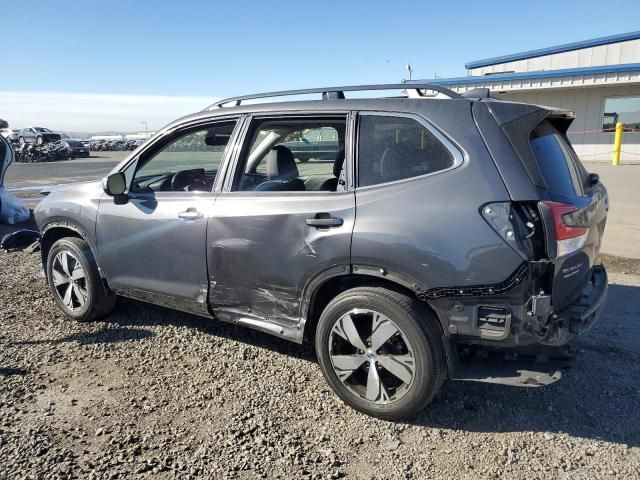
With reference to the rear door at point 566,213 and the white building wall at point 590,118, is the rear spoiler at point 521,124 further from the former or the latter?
the white building wall at point 590,118

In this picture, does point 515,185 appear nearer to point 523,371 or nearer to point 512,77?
point 523,371

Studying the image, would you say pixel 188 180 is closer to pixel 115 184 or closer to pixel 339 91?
pixel 115 184

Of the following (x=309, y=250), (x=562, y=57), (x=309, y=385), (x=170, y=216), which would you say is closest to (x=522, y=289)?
(x=309, y=250)

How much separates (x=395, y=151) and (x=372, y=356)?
124 cm

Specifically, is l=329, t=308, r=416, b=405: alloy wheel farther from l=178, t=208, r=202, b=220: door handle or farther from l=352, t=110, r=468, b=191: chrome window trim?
l=178, t=208, r=202, b=220: door handle

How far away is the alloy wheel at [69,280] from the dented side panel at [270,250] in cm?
152

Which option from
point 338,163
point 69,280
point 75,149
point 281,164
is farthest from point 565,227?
point 75,149

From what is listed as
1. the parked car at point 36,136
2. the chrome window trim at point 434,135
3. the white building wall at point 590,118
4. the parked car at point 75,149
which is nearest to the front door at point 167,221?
the chrome window trim at point 434,135

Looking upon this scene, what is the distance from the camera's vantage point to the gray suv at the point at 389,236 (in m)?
2.75

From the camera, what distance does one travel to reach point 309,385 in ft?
11.8

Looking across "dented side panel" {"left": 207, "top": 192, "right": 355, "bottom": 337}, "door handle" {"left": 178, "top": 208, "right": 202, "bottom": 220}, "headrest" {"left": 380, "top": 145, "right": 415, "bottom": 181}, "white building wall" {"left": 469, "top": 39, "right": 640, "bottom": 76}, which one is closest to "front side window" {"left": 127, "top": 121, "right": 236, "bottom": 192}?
"door handle" {"left": 178, "top": 208, "right": 202, "bottom": 220}

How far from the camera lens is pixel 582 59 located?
941 inches

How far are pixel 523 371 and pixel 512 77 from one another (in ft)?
68.3

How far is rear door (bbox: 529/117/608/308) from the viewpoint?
8.95 feet
